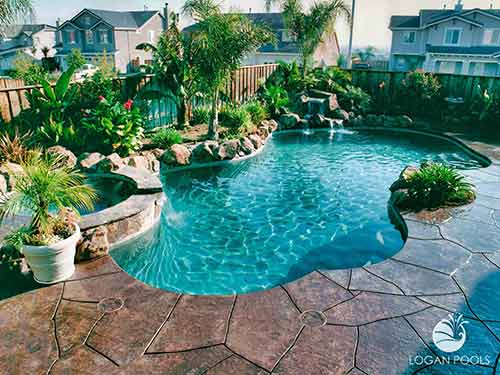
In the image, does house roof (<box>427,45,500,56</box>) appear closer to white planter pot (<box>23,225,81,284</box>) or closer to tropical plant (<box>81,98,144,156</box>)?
tropical plant (<box>81,98,144,156</box>)

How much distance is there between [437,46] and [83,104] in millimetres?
32047

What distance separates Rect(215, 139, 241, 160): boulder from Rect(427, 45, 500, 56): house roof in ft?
91.8

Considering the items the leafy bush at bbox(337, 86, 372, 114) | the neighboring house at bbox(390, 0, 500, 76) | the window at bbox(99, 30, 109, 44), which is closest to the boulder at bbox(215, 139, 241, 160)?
the leafy bush at bbox(337, 86, 372, 114)

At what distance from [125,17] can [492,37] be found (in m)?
34.4

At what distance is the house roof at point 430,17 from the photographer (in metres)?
31.4

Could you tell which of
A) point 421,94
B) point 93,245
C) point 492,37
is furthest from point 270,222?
point 492,37

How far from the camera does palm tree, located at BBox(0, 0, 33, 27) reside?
7777 mm

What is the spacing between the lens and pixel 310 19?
1805 cm

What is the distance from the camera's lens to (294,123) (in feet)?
49.1

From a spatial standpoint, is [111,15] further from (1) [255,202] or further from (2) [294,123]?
(1) [255,202]

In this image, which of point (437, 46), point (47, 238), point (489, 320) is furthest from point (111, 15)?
point (489, 320)

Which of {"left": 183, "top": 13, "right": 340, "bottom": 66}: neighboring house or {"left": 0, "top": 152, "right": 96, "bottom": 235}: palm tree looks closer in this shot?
{"left": 0, "top": 152, "right": 96, "bottom": 235}: palm tree

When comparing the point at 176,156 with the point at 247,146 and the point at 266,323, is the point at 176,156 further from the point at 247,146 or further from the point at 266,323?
the point at 266,323

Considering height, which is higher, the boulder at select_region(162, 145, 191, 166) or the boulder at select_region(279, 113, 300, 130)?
the boulder at select_region(279, 113, 300, 130)
